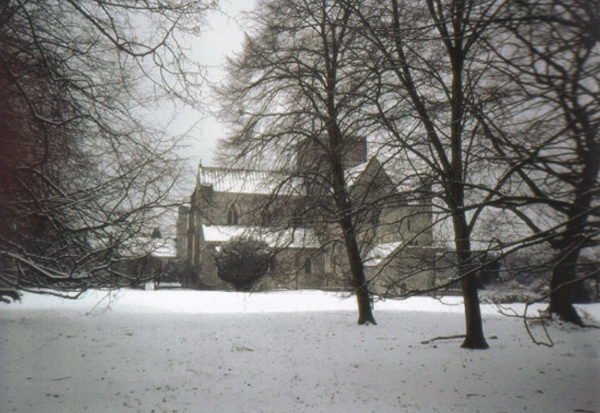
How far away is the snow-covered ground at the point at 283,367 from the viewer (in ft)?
22.5

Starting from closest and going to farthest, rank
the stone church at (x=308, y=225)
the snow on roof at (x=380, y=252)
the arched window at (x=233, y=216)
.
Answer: the stone church at (x=308, y=225) → the snow on roof at (x=380, y=252) → the arched window at (x=233, y=216)

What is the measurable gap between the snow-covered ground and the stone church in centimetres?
Result: 168

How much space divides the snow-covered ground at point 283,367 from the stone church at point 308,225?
66.2 inches

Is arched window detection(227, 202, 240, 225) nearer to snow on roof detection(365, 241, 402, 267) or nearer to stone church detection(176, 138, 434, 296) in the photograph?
stone church detection(176, 138, 434, 296)

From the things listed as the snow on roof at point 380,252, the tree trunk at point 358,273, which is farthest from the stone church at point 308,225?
the tree trunk at point 358,273

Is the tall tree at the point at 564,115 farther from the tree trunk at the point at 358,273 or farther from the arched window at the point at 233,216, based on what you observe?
the arched window at the point at 233,216

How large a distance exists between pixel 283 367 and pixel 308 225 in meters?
3.05

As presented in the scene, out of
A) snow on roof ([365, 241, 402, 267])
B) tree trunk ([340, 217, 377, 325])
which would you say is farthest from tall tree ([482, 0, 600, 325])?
tree trunk ([340, 217, 377, 325])

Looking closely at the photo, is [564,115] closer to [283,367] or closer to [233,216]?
[283,367]

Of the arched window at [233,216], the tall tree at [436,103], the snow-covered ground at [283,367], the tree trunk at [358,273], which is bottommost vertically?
the snow-covered ground at [283,367]

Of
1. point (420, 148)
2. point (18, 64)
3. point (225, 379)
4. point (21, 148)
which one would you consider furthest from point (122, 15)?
point (420, 148)

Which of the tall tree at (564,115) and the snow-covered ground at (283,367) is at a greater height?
the tall tree at (564,115)

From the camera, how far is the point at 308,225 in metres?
9.85

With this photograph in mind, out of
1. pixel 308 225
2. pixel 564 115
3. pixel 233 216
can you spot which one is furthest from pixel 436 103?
pixel 233 216
